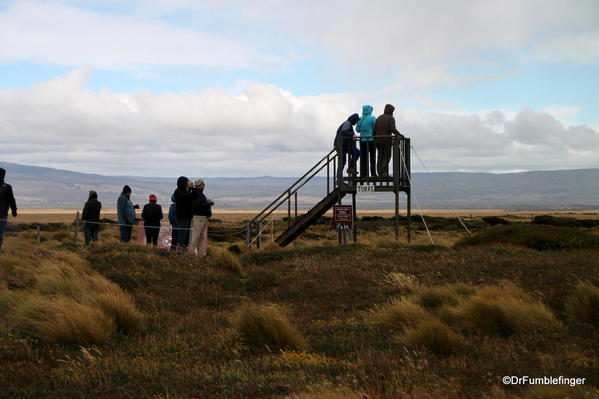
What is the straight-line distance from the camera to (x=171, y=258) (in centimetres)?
1581

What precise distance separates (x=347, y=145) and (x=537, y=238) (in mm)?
6051

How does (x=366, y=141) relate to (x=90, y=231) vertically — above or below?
above

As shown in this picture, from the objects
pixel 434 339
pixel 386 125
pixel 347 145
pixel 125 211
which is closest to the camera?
pixel 434 339

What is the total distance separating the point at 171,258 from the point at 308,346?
8153 mm

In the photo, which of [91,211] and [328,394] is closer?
[328,394]

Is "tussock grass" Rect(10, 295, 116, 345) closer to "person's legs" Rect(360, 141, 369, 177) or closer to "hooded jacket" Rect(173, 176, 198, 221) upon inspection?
"hooded jacket" Rect(173, 176, 198, 221)

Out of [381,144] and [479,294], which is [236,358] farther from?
[381,144]

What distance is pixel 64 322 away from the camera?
27.2 ft

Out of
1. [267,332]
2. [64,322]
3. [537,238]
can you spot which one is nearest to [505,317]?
[267,332]

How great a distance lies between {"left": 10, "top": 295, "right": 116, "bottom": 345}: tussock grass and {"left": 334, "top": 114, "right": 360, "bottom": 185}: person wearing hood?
12630mm

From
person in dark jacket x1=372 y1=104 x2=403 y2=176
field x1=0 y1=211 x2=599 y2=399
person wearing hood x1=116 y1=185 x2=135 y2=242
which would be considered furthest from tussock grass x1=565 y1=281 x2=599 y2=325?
person wearing hood x1=116 y1=185 x2=135 y2=242

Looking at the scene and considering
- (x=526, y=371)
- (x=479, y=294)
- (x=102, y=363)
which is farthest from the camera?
(x=479, y=294)

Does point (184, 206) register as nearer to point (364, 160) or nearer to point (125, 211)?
point (125, 211)

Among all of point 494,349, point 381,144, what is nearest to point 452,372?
point 494,349
